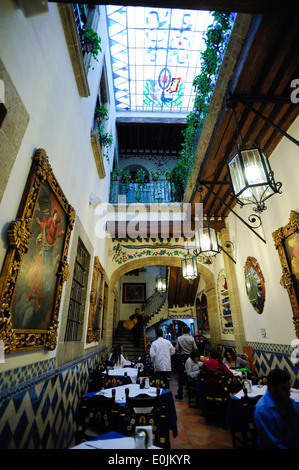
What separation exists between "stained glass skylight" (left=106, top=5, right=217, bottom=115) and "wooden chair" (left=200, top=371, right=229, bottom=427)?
7.99 metres

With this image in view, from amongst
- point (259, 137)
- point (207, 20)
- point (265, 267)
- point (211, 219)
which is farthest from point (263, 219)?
point (207, 20)

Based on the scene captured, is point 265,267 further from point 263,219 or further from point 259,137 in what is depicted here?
point 259,137

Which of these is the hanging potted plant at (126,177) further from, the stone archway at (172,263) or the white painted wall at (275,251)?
the white painted wall at (275,251)

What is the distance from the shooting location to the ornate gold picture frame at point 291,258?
10.9 feet

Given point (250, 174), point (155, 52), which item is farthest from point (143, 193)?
point (250, 174)

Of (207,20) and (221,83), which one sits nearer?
(221,83)

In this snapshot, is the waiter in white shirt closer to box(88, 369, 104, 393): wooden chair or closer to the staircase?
box(88, 369, 104, 393): wooden chair

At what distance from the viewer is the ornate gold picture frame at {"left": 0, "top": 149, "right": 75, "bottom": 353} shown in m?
1.58

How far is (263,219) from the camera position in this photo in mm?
4340

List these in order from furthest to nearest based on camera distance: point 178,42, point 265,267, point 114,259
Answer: point 114,259
point 178,42
point 265,267

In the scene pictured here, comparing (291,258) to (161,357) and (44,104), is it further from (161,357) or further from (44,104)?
(44,104)

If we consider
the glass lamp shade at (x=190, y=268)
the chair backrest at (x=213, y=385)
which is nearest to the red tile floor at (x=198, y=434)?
the chair backrest at (x=213, y=385)

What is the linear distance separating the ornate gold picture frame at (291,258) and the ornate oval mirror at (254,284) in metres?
0.88

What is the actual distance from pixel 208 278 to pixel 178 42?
710 centimetres
